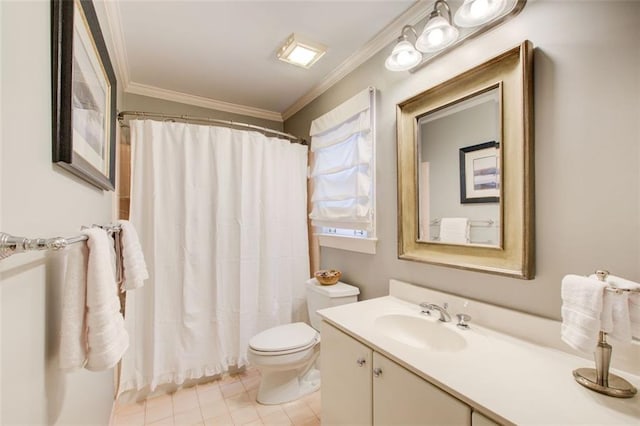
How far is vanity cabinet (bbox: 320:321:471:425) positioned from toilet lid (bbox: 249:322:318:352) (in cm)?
42

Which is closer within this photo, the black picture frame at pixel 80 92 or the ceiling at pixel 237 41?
the black picture frame at pixel 80 92

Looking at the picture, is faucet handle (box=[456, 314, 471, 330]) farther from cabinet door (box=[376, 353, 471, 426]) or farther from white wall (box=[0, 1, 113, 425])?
white wall (box=[0, 1, 113, 425])

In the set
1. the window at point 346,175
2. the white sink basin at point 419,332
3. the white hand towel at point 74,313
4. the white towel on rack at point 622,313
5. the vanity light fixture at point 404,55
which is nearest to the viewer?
the white hand towel at point 74,313

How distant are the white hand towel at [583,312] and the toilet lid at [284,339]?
139cm

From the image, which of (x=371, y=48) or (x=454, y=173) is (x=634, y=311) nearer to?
(x=454, y=173)

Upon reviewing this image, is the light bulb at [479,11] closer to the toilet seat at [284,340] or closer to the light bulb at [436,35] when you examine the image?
the light bulb at [436,35]

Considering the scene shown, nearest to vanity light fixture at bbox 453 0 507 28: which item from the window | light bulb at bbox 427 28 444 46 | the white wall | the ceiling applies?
light bulb at bbox 427 28 444 46

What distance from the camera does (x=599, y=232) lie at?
3.06ft

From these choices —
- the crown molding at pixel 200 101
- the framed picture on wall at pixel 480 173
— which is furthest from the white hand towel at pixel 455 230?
the crown molding at pixel 200 101

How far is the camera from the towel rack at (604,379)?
2.50 feet

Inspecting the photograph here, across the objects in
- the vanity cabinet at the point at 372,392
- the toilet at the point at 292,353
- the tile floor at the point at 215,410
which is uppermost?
the vanity cabinet at the point at 372,392

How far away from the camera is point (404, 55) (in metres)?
1.49

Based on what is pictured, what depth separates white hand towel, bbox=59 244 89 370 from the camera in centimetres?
62

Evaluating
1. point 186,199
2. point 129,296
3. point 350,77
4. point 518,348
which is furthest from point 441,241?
point 129,296
